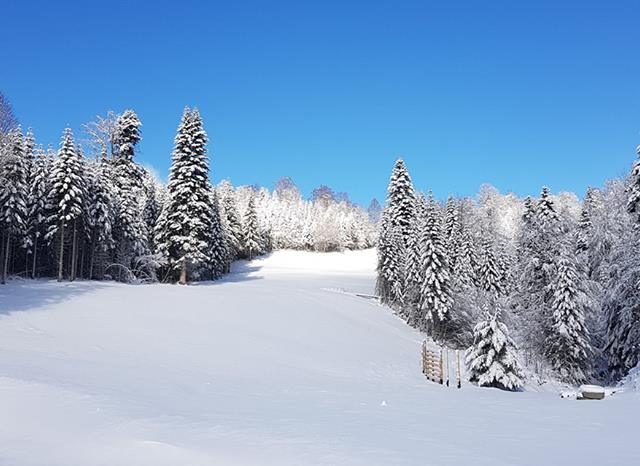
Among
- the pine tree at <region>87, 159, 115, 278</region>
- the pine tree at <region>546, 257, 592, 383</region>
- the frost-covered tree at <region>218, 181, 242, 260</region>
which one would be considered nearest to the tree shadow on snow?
the pine tree at <region>87, 159, 115, 278</region>

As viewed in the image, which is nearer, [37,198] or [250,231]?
[37,198]

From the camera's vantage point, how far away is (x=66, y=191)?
1442 inches

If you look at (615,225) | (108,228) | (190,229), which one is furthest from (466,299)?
(108,228)

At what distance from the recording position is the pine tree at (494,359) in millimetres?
20938

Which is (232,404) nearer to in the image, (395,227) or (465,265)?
(395,227)

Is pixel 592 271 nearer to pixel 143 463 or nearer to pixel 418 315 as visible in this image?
pixel 418 315

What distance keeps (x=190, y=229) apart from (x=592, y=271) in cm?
3042

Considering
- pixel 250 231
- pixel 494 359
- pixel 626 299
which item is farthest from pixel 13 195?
pixel 250 231

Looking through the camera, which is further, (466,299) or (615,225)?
(466,299)

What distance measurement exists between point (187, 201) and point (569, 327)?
1116 inches

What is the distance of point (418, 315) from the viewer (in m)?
41.7

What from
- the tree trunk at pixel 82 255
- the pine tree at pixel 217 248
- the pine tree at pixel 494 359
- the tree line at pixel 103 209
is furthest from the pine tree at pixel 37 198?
the pine tree at pixel 494 359

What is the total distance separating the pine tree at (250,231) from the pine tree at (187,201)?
43.4 metres

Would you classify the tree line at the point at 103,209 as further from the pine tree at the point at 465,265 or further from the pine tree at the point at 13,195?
the pine tree at the point at 465,265
